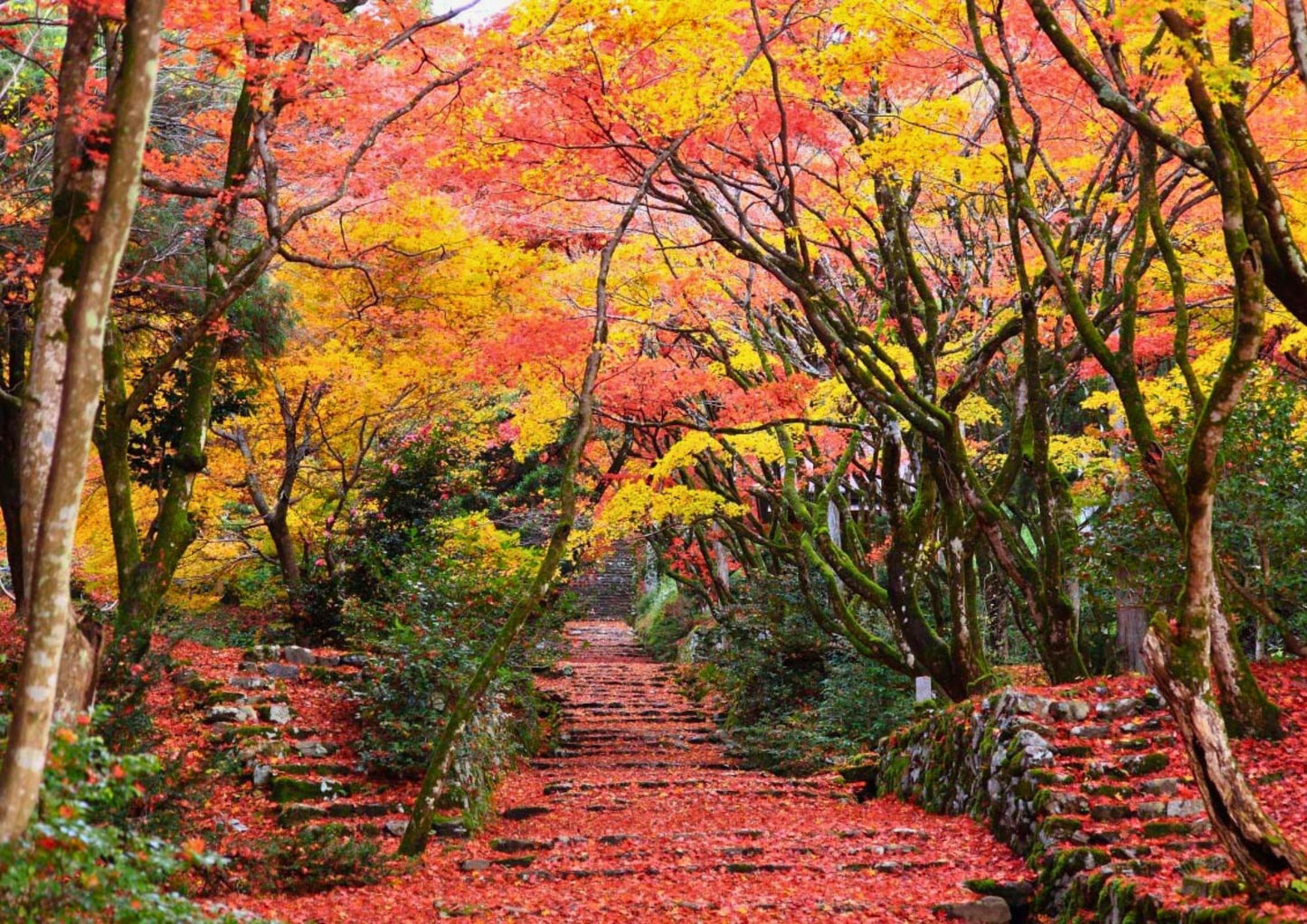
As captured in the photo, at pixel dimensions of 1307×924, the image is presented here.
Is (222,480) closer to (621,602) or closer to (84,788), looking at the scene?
(84,788)

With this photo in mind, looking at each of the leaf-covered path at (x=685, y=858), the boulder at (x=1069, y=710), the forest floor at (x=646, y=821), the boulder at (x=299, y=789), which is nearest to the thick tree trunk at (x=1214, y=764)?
the forest floor at (x=646, y=821)

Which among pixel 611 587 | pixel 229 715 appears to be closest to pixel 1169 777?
pixel 229 715

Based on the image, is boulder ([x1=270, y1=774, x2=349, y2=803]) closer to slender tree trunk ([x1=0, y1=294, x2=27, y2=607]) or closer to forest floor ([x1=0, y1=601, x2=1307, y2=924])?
forest floor ([x1=0, y1=601, x2=1307, y2=924])

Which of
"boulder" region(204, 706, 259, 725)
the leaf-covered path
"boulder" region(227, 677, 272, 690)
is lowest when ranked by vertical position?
the leaf-covered path

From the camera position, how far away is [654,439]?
1816cm

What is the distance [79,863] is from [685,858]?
207 inches

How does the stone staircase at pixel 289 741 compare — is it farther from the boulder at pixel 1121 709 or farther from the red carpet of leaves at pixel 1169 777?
the boulder at pixel 1121 709

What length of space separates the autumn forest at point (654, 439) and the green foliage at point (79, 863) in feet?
0.07

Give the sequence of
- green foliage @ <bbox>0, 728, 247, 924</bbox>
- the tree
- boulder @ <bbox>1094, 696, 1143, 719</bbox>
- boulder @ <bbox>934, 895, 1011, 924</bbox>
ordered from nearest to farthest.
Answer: green foliage @ <bbox>0, 728, 247, 924</bbox>
boulder @ <bbox>934, 895, 1011, 924</bbox>
the tree
boulder @ <bbox>1094, 696, 1143, 719</bbox>

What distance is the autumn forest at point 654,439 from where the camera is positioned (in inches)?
212

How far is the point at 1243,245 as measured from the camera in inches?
204

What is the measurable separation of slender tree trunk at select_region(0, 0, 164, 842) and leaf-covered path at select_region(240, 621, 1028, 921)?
3.12 metres

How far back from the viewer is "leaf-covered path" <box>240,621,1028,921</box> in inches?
263

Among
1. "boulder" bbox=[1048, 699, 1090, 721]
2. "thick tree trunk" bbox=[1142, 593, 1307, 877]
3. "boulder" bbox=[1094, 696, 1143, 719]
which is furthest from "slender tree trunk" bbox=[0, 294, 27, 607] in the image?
"boulder" bbox=[1094, 696, 1143, 719]
